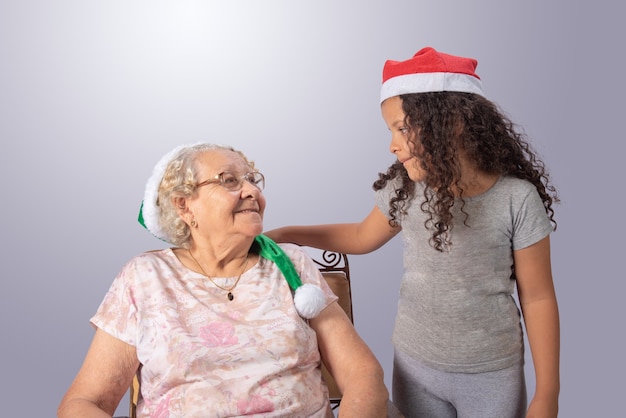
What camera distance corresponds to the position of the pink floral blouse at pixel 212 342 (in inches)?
80.0

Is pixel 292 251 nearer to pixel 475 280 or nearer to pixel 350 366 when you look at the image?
A: pixel 350 366

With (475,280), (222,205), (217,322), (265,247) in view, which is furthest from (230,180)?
(475,280)

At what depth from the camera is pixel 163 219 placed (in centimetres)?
228

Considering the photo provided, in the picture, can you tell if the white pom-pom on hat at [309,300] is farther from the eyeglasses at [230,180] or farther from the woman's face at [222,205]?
the eyeglasses at [230,180]

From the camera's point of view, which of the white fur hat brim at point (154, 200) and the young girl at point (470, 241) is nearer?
the young girl at point (470, 241)

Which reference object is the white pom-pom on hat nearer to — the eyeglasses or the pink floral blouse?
the pink floral blouse

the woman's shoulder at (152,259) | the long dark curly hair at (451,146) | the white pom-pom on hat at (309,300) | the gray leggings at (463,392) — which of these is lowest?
the gray leggings at (463,392)

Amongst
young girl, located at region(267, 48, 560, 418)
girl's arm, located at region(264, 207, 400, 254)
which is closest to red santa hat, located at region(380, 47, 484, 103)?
young girl, located at region(267, 48, 560, 418)

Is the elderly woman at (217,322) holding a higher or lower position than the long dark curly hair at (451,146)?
lower

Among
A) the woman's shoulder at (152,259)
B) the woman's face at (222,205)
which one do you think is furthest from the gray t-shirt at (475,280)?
the woman's shoulder at (152,259)

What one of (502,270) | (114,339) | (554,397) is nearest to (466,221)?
(502,270)

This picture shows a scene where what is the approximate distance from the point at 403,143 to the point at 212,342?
773 mm

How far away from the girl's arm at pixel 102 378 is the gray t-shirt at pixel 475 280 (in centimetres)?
86

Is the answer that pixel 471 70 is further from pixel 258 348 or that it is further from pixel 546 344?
pixel 258 348
